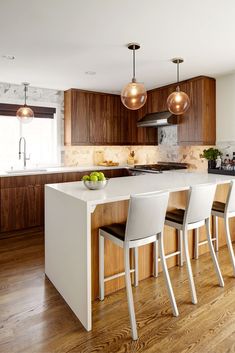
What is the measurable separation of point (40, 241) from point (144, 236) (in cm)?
234

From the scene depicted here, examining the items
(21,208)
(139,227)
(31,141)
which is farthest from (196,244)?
(31,141)

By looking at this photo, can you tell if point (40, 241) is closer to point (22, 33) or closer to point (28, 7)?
point (22, 33)

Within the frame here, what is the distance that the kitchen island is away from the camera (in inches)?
78.1

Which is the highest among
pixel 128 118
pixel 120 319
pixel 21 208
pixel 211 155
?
pixel 128 118

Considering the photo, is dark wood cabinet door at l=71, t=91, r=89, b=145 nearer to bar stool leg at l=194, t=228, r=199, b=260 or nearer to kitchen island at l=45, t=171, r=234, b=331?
kitchen island at l=45, t=171, r=234, b=331

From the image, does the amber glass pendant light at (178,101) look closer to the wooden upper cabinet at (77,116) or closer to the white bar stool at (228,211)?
the white bar stool at (228,211)

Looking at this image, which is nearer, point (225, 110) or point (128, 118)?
point (225, 110)

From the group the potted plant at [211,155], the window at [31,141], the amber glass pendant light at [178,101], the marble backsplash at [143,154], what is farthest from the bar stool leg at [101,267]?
the window at [31,141]

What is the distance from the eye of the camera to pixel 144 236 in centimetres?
205

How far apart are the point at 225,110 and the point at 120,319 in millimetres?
3554

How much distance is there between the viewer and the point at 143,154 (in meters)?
6.11

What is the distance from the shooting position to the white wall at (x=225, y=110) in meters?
4.29

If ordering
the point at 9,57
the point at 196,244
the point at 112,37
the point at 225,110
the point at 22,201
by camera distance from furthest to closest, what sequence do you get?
the point at 225,110 → the point at 22,201 → the point at 9,57 → the point at 196,244 → the point at 112,37

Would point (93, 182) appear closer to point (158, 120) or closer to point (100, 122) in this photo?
point (158, 120)
